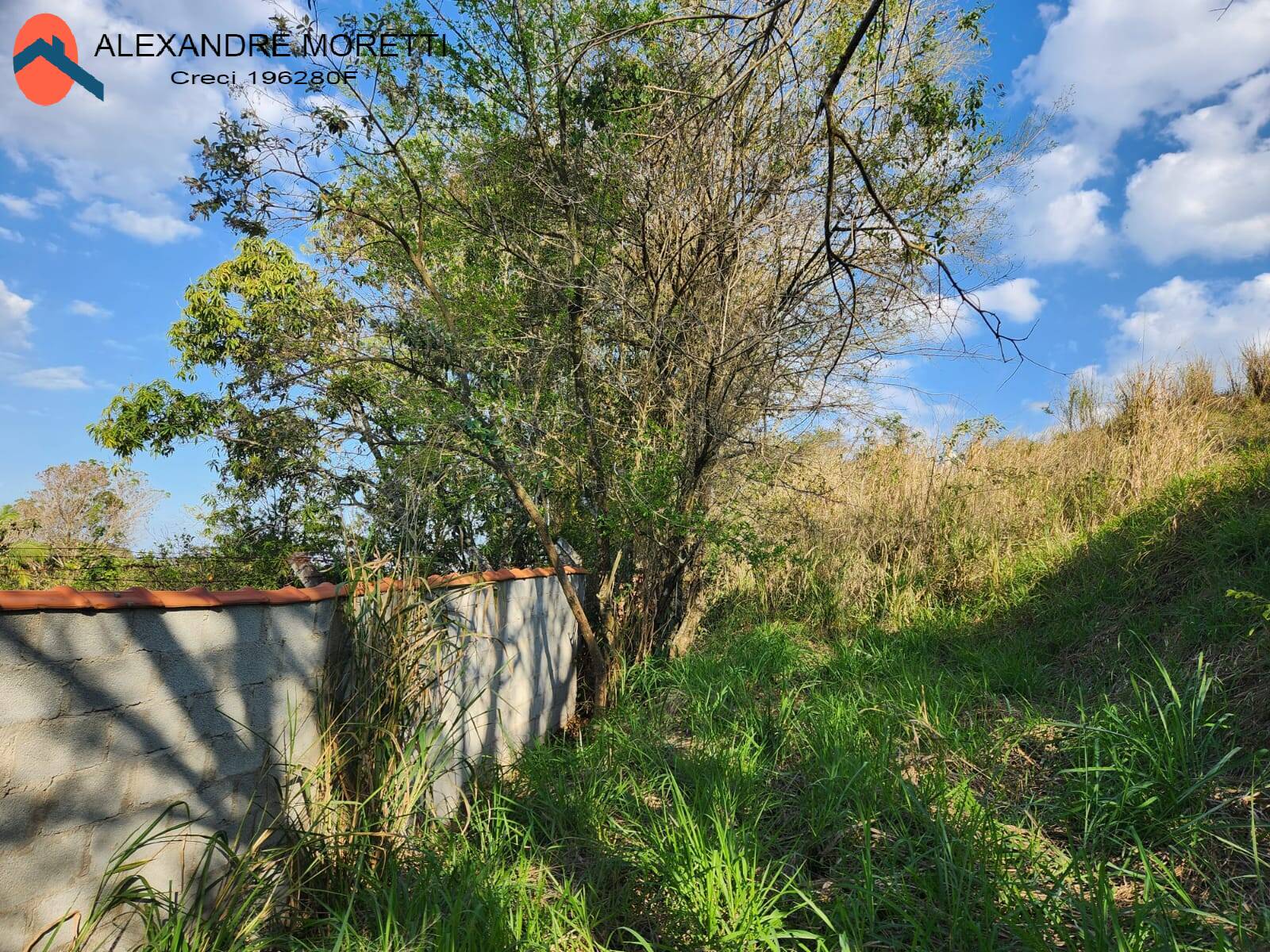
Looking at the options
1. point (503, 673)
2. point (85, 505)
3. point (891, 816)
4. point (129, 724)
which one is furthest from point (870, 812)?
point (85, 505)

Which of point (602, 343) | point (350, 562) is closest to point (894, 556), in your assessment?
point (602, 343)

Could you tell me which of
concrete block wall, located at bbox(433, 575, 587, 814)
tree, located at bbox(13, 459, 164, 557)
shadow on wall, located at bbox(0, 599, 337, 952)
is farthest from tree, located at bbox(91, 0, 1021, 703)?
tree, located at bbox(13, 459, 164, 557)

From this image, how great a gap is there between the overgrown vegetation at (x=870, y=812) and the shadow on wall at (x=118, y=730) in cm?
22

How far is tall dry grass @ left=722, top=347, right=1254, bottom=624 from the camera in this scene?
7031 millimetres

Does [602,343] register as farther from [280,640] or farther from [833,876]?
[833,876]

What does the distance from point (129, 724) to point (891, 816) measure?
291cm

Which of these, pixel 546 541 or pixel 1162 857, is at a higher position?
pixel 546 541

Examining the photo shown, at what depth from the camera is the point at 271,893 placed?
244 centimetres

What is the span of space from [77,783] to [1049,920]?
2.99 m

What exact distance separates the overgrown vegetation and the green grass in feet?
0.05

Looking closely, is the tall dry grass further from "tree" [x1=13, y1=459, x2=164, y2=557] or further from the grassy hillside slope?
"tree" [x1=13, y1=459, x2=164, y2=557]

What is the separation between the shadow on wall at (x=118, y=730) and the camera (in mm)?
1821

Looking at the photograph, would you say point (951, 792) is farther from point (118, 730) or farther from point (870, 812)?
point (118, 730)

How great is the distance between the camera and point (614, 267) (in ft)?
18.4
